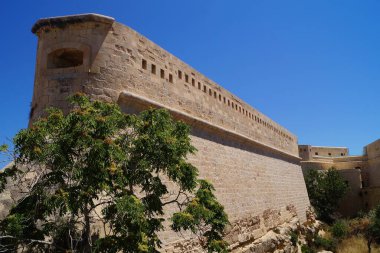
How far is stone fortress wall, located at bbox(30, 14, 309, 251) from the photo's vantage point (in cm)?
673

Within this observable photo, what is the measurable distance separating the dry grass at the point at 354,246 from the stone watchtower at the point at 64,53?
12964mm

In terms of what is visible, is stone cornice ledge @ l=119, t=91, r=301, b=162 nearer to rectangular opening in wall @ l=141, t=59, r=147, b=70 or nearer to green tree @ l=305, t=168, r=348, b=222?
rectangular opening in wall @ l=141, t=59, r=147, b=70

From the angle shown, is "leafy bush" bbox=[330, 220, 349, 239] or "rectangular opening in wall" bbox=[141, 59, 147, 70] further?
"leafy bush" bbox=[330, 220, 349, 239]

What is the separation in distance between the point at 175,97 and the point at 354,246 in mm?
11636

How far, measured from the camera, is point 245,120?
12938 mm

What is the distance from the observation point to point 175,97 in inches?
336

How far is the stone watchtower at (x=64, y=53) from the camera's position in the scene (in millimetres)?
6578

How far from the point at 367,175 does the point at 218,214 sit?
24.4m

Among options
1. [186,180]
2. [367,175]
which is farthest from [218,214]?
[367,175]

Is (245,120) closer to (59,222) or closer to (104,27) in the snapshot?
(104,27)

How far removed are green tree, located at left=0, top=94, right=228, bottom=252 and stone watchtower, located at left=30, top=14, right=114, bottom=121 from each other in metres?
1.81

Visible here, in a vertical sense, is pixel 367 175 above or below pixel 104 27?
below

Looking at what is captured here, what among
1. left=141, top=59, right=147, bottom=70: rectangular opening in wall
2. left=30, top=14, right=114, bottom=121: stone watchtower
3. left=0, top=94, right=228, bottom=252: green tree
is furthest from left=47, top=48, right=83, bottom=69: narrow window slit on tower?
left=0, top=94, right=228, bottom=252: green tree

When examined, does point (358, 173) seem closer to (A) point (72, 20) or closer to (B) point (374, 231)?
(B) point (374, 231)
